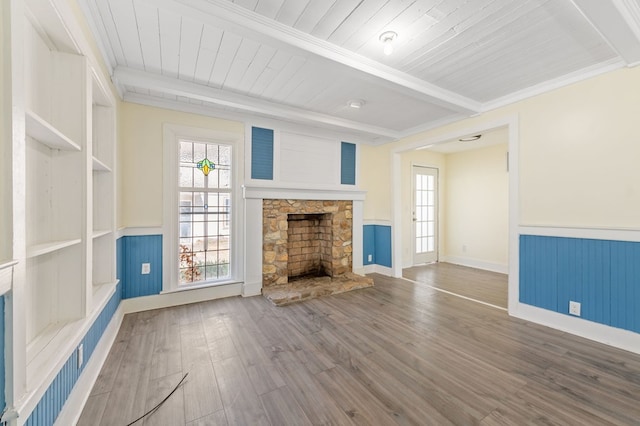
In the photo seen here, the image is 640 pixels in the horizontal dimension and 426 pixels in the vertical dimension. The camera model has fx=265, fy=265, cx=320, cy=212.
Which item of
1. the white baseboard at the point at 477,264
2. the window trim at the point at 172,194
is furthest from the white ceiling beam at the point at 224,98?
the white baseboard at the point at 477,264

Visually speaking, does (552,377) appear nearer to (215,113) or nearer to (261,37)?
(261,37)

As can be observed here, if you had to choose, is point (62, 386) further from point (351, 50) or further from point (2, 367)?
point (351, 50)

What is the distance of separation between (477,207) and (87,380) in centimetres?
616

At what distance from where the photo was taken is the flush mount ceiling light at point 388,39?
6.41 feet

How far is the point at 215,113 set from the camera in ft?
11.1

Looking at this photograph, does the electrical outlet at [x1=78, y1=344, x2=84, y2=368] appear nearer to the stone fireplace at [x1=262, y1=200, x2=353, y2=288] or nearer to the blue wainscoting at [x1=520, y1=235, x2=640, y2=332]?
the stone fireplace at [x1=262, y1=200, x2=353, y2=288]

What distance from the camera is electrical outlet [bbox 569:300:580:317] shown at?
2.52 m

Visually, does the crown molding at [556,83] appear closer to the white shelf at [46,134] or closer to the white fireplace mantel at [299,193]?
the white fireplace mantel at [299,193]

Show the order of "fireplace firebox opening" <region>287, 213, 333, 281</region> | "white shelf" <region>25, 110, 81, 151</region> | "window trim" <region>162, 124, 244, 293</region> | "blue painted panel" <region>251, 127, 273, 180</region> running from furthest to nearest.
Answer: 1. "fireplace firebox opening" <region>287, 213, 333, 281</region>
2. "blue painted panel" <region>251, 127, 273, 180</region>
3. "window trim" <region>162, 124, 244, 293</region>
4. "white shelf" <region>25, 110, 81, 151</region>

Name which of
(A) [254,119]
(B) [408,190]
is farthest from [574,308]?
(A) [254,119]

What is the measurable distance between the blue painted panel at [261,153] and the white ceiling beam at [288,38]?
180 centimetres

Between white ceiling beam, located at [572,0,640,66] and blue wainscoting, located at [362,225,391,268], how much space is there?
334 cm

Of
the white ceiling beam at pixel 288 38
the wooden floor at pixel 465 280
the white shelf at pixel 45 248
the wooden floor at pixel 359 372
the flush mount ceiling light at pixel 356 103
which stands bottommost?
the wooden floor at pixel 359 372

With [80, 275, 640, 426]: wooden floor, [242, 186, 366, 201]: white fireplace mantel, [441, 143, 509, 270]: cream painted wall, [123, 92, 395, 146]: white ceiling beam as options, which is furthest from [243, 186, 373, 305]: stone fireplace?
[441, 143, 509, 270]: cream painted wall
